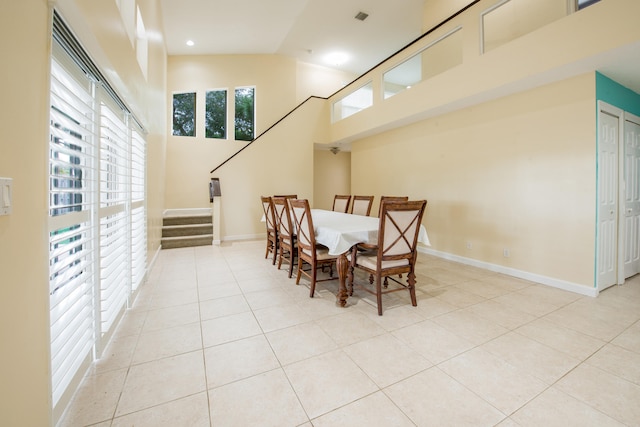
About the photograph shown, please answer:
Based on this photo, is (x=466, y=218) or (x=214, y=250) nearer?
(x=466, y=218)

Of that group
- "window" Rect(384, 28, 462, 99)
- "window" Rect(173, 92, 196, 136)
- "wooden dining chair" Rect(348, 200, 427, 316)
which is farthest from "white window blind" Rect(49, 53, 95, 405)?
"window" Rect(173, 92, 196, 136)

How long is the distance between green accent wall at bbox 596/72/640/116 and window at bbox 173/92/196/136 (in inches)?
292

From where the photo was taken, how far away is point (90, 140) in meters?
1.66

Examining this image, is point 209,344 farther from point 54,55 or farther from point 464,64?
point 464,64

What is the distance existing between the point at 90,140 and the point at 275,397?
1894 millimetres

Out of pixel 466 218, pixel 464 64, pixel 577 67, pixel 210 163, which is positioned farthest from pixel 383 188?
pixel 210 163

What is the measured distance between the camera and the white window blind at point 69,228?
1.25 m

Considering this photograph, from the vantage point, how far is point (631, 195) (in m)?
3.44

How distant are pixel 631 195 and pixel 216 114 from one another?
8028mm

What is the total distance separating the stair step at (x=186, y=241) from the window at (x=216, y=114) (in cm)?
285

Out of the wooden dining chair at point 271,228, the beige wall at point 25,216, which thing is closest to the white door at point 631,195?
the wooden dining chair at point 271,228

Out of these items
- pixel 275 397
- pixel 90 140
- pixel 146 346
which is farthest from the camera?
pixel 146 346

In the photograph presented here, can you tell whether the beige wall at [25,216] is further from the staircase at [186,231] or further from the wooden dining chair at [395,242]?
the staircase at [186,231]

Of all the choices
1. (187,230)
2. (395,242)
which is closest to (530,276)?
(395,242)
